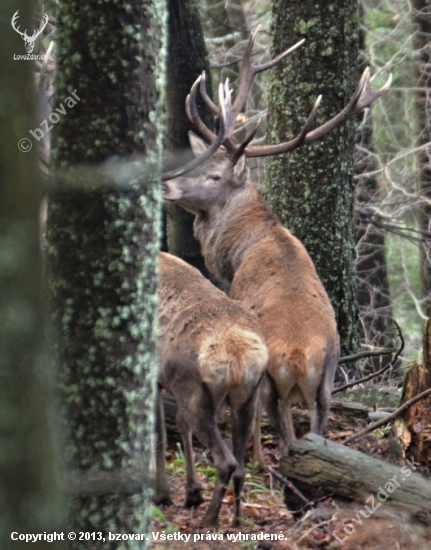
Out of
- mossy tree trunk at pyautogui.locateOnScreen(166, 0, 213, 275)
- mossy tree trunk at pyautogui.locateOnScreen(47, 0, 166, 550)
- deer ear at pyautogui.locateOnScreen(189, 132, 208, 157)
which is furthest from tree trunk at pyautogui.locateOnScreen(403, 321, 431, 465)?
mossy tree trunk at pyautogui.locateOnScreen(166, 0, 213, 275)

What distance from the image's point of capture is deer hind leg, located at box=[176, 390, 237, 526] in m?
4.78

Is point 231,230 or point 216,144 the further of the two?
point 231,230

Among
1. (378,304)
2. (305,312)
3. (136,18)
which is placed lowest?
(378,304)

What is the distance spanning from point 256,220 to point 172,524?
138 inches

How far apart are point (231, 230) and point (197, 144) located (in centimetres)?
87

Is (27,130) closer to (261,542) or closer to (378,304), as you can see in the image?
(261,542)

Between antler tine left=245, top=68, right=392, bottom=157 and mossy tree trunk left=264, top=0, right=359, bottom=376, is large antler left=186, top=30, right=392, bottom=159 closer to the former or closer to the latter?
antler tine left=245, top=68, right=392, bottom=157

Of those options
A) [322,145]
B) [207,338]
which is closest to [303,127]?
[322,145]

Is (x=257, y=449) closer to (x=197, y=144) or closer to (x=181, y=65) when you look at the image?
(x=197, y=144)

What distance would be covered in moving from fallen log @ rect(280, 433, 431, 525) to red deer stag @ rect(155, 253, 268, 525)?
1.11ft

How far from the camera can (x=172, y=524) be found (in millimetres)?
4855

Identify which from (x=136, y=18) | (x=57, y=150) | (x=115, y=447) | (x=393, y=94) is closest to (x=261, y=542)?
(x=115, y=447)

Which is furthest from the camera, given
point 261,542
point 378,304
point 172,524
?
point 378,304

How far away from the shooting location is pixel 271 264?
666 centimetres
